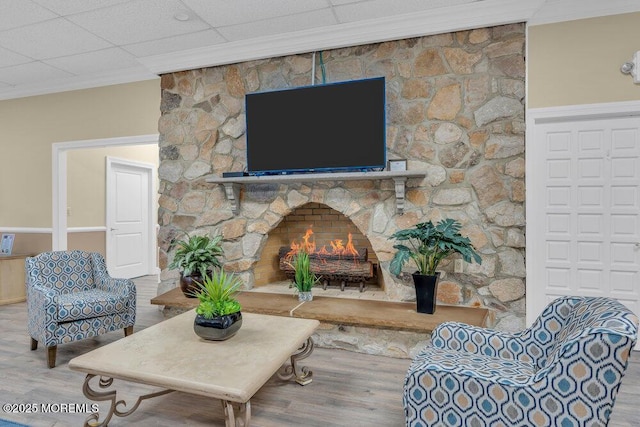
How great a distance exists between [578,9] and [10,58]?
523 centimetres

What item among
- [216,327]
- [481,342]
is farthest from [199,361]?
[481,342]

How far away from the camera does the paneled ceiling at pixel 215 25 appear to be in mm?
2885

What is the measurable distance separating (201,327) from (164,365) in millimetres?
294

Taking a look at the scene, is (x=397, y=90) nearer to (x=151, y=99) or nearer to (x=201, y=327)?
(x=201, y=327)

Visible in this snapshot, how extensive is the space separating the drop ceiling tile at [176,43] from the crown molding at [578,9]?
2.68m

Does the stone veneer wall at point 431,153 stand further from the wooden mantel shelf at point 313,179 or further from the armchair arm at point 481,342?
the armchair arm at point 481,342

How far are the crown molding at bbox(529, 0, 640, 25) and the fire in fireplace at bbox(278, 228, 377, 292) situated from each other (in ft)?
8.11

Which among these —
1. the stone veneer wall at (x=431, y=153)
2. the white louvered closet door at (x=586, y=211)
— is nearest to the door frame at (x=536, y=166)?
the white louvered closet door at (x=586, y=211)

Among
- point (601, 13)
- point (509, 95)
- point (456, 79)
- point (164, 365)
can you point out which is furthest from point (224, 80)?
point (601, 13)

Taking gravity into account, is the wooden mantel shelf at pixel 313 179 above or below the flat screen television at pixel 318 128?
below

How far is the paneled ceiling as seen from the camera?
9.46 ft

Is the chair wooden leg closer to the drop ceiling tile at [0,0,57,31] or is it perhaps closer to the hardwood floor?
the hardwood floor

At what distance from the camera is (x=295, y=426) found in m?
1.96

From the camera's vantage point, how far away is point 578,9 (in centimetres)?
293
